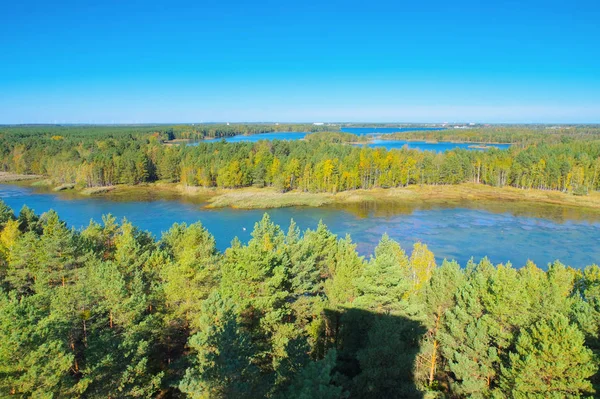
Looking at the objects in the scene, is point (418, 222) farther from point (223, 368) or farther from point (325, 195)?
point (223, 368)

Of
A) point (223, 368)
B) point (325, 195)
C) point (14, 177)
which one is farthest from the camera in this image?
point (14, 177)

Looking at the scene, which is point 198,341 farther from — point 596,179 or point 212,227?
point 596,179

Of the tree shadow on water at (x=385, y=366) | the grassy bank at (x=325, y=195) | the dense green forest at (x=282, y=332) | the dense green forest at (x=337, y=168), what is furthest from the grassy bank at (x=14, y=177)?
the tree shadow on water at (x=385, y=366)

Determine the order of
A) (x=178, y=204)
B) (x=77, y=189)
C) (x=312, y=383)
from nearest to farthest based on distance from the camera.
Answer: (x=312, y=383)
(x=178, y=204)
(x=77, y=189)

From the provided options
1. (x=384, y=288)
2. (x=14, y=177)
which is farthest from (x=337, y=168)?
(x=14, y=177)

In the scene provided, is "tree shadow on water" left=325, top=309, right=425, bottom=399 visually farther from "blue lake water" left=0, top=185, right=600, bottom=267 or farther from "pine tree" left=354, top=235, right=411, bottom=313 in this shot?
A: "blue lake water" left=0, top=185, right=600, bottom=267

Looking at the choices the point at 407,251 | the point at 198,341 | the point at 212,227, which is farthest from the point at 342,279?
the point at 212,227

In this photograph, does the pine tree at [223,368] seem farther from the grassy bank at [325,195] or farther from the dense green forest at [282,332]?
the grassy bank at [325,195]
